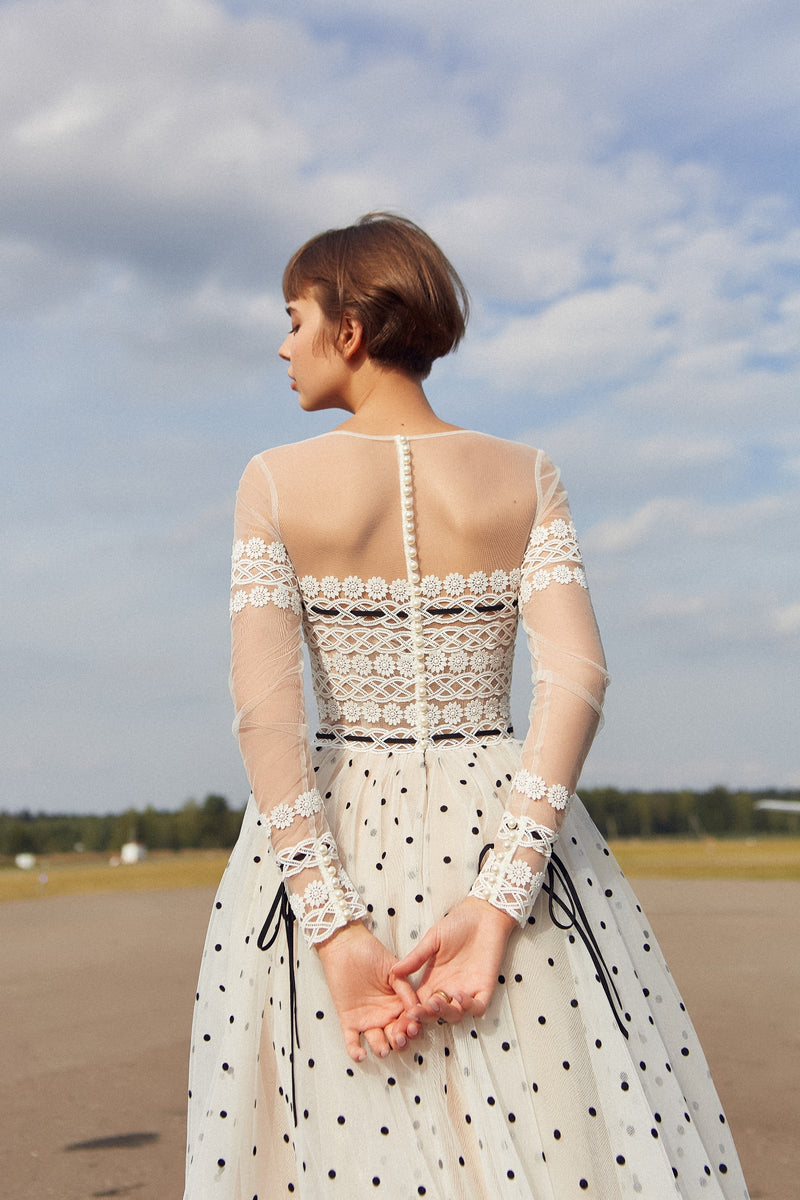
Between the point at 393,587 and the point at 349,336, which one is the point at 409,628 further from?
the point at 349,336

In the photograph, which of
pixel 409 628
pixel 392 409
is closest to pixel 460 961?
pixel 409 628

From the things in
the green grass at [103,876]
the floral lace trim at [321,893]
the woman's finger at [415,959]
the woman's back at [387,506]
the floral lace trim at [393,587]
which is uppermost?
the woman's back at [387,506]

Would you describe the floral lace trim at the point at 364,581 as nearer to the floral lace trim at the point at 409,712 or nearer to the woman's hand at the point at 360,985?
the floral lace trim at the point at 409,712

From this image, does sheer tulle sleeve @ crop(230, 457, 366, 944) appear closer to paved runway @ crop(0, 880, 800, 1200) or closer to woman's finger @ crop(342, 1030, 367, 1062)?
woman's finger @ crop(342, 1030, 367, 1062)

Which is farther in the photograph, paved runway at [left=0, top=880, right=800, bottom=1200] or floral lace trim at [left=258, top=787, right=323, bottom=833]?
paved runway at [left=0, top=880, right=800, bottom=1200]

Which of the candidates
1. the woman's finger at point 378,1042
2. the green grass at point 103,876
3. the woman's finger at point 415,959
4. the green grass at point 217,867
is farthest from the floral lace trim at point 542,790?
the green grass at point 103,876

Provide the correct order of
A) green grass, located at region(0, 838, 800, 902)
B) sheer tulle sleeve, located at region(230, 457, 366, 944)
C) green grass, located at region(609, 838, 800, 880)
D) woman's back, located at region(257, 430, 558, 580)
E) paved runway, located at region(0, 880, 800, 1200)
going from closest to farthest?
sheer tulle sleeve, located at region(230, 457, 366, 944) < woman's back, located at region(257, 430, 558, 580) < paved runway, located at region(0, 880, 800, 1200) < green grass, located at region(0, 838, 800, 902) < green grass, located at region(609, 838, 800, 880)

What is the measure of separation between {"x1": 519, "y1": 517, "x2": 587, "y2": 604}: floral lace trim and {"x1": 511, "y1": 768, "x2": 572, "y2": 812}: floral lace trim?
366mm

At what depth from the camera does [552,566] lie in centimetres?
225

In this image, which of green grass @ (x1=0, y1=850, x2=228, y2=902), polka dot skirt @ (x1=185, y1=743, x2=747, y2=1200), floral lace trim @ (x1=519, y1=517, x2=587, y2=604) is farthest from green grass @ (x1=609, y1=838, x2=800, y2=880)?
floral lace trim @ (x1=519, y1=517, x2=587, y2=604)

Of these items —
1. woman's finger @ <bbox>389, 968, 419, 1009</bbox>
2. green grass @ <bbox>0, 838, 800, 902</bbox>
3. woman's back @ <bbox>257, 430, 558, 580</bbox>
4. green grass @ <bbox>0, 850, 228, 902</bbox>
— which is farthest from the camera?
green grass @ <bbox>0, 838, 800, 902</bbox>

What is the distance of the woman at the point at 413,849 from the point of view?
2.00 m

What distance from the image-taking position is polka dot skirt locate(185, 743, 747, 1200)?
1997mm

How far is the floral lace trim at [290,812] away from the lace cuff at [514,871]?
33cm
